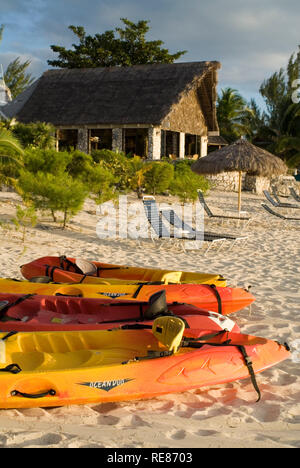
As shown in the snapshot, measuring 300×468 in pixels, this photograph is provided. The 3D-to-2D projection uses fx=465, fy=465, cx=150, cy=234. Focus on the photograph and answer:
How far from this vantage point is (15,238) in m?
8.63

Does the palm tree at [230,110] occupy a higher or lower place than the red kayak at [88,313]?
higher

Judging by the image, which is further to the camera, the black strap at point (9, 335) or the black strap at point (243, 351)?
the black strap at point (9, 335)

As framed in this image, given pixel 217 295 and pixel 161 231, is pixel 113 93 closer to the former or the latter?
pixel 161 231

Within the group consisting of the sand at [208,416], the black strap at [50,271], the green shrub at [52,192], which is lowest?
the sand at [208,416]

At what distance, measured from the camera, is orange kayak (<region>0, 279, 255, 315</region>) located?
4594 mm

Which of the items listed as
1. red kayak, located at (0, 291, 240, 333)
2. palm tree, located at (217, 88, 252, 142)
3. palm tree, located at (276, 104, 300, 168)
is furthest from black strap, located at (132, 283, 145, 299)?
palm tree, located at (217, 88, 252, 142)

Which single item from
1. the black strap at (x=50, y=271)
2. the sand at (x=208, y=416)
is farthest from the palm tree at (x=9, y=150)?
the sand at (x=208, y=416)

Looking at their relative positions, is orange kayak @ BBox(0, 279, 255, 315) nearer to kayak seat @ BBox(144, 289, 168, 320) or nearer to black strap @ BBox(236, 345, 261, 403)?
kayak seat @ BBox(144, 289, 168, 320)

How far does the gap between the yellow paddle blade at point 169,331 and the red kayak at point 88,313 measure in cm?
28

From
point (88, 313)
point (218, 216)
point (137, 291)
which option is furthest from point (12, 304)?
point (218, 216)

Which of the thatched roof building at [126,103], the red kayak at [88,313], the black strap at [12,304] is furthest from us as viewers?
the thatched roof building at [126,103]

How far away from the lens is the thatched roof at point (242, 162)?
38.3ft

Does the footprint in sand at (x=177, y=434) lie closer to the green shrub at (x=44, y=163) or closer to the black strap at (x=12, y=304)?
the black strap at (x=12, y=304)

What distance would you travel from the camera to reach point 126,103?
64.5 ft
